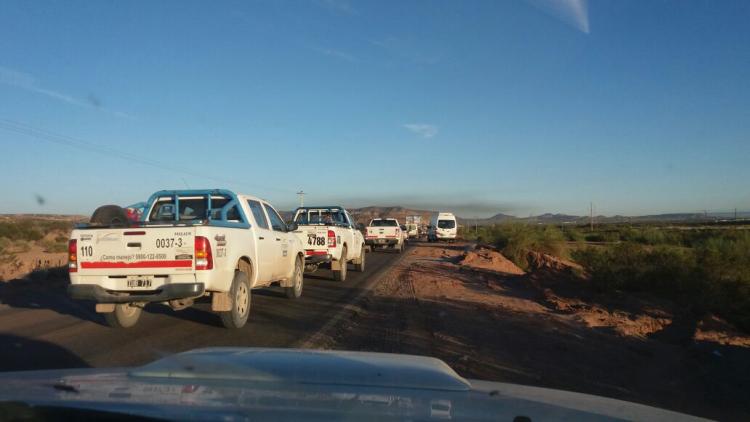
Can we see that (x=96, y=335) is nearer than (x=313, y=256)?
Yes

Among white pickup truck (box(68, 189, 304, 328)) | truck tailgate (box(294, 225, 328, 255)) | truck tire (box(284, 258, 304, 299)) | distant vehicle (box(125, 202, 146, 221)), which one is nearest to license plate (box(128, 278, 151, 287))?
white pickup truck (box(68, 189, 304, 328))

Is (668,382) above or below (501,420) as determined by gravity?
below

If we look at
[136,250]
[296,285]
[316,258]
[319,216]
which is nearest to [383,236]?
[319,216]

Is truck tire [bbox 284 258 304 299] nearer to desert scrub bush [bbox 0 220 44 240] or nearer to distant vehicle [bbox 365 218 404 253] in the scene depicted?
distant vehicle [bbox 365 218 404 253]

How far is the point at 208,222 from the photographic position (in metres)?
8.95

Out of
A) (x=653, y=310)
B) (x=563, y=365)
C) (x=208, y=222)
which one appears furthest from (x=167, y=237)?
(x=653, y=310)

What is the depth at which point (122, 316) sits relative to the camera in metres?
9.85

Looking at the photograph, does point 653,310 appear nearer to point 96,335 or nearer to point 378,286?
point 378,286

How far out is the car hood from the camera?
2.79 metres

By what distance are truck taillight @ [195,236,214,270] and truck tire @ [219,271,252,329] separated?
2.64 ft

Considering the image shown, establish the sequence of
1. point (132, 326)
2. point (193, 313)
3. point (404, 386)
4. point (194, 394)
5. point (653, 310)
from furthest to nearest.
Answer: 1. point (653, 310)
2. point (193, 313)
3. point (132, 326)
4. point (404, 386)
5. point (194, 394)

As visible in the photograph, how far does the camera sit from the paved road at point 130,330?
25.7ft

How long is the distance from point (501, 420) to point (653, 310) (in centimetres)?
1137

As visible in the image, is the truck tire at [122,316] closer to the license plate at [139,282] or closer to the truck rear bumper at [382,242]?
the license plate at [139,282]
